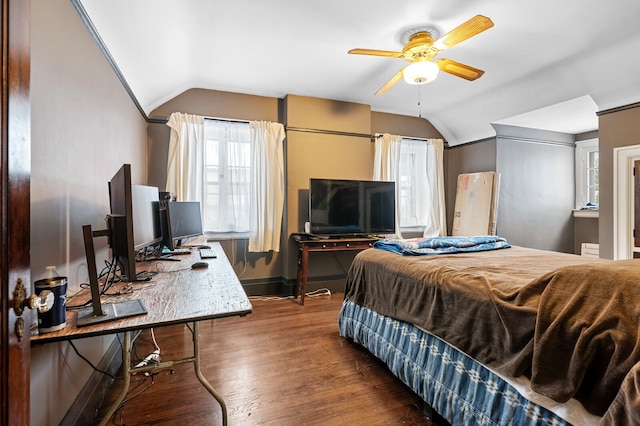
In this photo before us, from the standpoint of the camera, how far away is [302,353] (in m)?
2.39

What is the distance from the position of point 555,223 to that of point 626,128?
78.7 inches

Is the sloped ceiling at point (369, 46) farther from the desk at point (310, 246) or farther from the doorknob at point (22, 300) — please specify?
the desk at point (310, 246)

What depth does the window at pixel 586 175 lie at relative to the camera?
4891mm

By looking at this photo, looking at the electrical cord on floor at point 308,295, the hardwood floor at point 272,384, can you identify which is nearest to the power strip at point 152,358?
the hardwood floor at point 272,384

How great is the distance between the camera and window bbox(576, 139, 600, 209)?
193 inches

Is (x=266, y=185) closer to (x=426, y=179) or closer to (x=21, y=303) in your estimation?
(x=426, y=179)

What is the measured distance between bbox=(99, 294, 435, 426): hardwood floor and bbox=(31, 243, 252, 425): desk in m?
0.38

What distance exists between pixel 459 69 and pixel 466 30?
62 cm

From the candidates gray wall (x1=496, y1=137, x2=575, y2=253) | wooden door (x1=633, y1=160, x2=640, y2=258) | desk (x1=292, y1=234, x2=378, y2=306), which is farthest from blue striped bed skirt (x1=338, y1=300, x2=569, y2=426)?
gray wall (x1=496, y1=137, x2=575, y2=253)

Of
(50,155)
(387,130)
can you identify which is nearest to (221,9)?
(50,155)

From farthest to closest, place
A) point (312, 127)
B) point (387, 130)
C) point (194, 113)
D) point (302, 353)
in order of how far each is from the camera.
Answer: point (387, 130), point (312, 127), point (194, 113), point (302, 353)

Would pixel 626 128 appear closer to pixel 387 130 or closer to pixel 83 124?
pixel 387 130

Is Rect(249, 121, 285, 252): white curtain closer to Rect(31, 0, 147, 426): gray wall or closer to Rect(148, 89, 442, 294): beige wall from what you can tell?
Rect(148, 89, 442, 294): beige wall

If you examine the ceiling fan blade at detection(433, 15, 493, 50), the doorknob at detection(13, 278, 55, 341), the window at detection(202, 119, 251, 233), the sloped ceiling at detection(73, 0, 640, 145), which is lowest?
Result: the doorknob at detection(13, 278, 55, 341)
